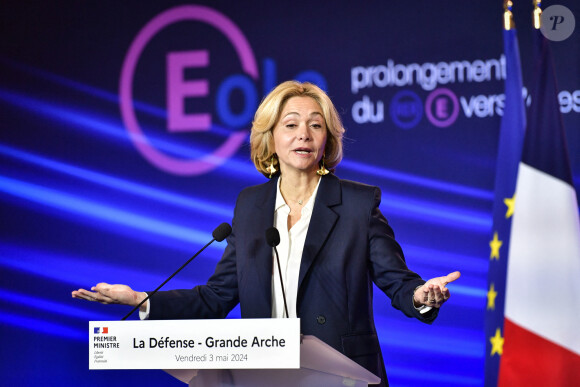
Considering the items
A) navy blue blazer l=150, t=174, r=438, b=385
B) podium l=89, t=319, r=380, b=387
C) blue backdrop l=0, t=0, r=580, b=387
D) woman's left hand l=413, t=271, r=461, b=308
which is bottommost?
podium l=89, t=319, r=380, b=387

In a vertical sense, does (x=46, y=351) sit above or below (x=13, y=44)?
below

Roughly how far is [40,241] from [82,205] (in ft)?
1.30

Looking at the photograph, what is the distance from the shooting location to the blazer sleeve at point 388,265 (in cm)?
206

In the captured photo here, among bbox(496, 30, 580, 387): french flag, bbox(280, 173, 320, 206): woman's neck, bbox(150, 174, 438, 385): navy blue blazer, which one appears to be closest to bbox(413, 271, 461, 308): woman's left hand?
bbox(150, 174, 438, 385): navy blue blazer

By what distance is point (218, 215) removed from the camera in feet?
14.9

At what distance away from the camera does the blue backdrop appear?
4.05 metres

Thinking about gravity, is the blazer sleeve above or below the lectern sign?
above

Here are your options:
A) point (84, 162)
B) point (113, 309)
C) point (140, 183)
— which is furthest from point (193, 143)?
point (113, 309)

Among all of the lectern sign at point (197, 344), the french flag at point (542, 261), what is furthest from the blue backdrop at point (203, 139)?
the lectern sign at point (197, 344)

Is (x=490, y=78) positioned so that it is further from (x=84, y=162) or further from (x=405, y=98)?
(x=84, y=162)

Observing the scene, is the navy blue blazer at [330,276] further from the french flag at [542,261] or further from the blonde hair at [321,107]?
the french flag at [542,261]

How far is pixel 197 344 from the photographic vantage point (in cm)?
161

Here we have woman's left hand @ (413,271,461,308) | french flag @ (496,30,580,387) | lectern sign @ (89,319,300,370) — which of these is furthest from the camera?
french flag @ (496,30,580,387)

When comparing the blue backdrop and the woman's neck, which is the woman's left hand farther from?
the blue backdrop
